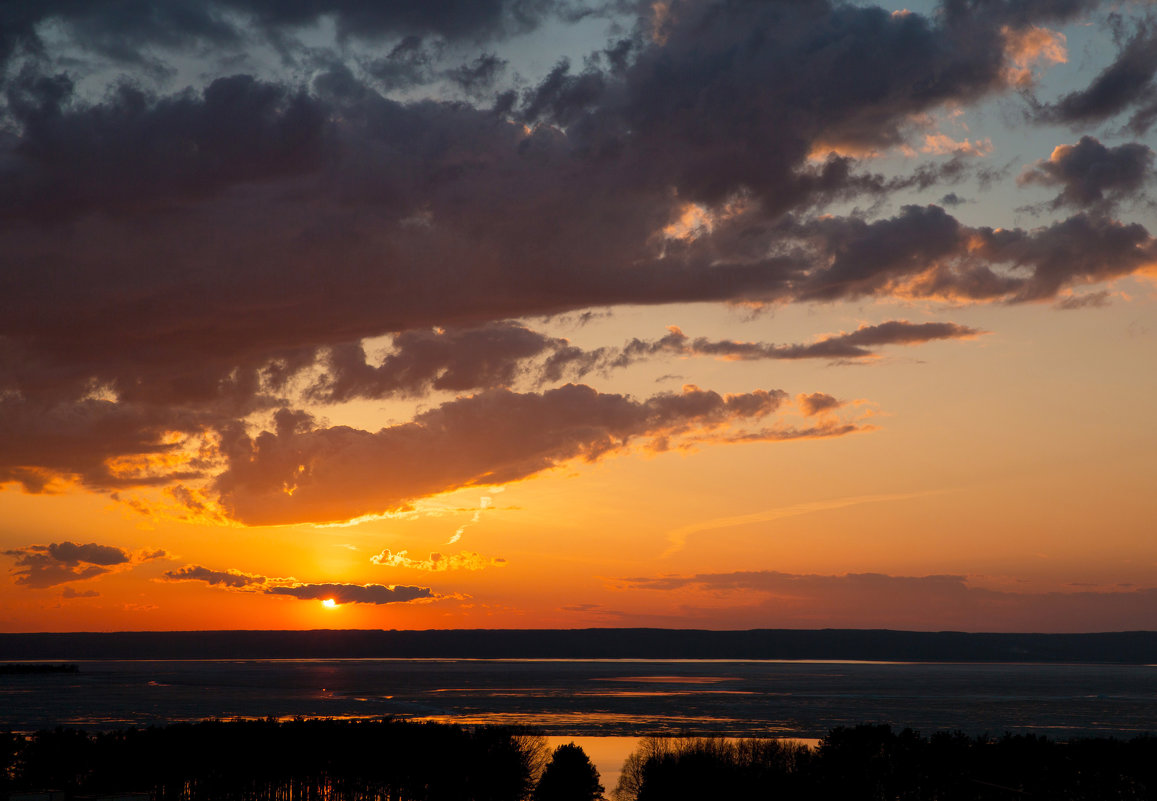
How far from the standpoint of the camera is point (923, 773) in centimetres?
6838

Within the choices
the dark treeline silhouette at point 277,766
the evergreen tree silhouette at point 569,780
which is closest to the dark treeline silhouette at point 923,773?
the evergreen tree silhouette at point 569,780

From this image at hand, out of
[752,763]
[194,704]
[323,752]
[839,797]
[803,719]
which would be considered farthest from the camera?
[194,704]

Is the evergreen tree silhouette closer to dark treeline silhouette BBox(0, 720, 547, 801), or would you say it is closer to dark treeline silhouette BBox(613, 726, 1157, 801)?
dark treeline silhouette BBox(613, 726, 1157, 801)

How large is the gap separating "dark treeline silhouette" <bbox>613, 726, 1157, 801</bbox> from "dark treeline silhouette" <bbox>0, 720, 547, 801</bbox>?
40.7 ft

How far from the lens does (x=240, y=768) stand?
7625cm

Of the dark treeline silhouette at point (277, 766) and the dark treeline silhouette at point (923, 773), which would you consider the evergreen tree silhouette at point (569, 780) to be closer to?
the dark treeline silhouette at point (923, 773)

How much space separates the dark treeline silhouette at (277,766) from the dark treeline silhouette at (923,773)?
1242 centimetres

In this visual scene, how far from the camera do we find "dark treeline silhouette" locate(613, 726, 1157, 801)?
66.2 metres

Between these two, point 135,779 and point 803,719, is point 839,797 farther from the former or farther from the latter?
point 803,719

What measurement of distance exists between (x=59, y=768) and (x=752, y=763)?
48335mm

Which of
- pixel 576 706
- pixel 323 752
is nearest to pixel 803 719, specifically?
pixel 576 706

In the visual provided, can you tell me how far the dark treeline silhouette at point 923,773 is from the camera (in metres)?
66.2

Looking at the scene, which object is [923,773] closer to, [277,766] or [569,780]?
[569,780]

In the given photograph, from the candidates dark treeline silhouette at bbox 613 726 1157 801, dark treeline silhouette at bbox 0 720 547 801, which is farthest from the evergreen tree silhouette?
dark treeline silhouette at bbox 0 720 547 801
